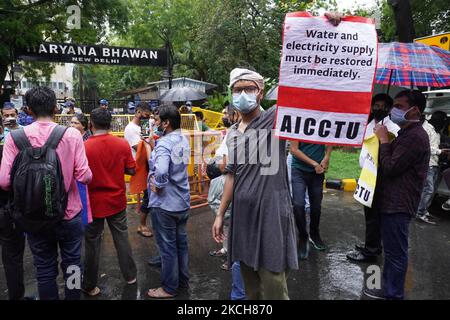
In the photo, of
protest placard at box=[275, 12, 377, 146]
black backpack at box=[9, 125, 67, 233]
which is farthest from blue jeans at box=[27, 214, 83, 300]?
protest placard at box=[275, 12, 377, 146]

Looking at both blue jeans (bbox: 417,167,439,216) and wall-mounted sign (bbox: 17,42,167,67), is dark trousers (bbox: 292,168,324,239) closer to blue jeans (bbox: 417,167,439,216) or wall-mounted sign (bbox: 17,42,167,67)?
blue jeans (bbox: 417,167,439,216)

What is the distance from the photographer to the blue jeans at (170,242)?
11.8ft

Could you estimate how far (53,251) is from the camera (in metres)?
3.07

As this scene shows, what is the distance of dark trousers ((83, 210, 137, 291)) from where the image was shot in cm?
366

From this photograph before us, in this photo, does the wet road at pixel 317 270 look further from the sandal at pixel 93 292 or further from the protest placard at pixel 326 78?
the protest placard at pixel 326 78

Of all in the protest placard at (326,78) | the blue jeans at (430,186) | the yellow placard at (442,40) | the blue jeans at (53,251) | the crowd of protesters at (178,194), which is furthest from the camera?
the yellow placard at (442,40)

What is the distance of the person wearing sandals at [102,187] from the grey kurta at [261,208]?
4.99 feet

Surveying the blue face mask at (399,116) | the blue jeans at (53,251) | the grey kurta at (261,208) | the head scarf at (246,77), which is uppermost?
the head scarf at (246,77)

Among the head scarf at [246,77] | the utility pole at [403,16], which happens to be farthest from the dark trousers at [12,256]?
the utility pole at [403,16]

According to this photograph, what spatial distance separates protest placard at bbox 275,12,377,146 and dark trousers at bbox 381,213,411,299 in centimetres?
127

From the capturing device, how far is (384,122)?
3.86 m

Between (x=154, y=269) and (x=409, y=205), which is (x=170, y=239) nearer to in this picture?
A: (x=154, y=269)

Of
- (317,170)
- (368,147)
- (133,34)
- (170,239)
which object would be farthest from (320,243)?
(133,34)

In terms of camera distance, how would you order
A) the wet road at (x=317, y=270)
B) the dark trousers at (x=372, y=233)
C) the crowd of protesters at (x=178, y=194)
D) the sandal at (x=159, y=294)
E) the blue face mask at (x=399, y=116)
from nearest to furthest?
the crowd of protesters at (x=178, y=194) < the blue face mask at (x=399, y=116) < the sandal at (x=159, y=294) < the wet road at (x=317, y=270) < the dark trousers at (x=372, y=233)
